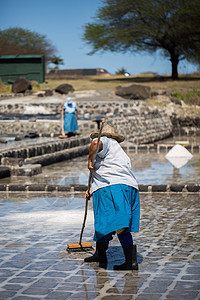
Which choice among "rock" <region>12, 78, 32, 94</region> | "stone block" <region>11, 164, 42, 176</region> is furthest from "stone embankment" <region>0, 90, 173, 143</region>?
"stone block" <region>11, 164, 42, 176</region>

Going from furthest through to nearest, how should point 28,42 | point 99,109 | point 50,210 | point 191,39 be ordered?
point 28,42 → point 191,39 → point 99,109 → point 50,210

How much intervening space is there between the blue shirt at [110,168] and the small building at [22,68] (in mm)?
33984

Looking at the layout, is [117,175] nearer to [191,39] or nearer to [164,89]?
[164,89]

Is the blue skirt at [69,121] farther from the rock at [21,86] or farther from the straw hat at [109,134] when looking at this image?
the rock at [21,86]

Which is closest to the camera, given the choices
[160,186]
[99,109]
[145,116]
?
[160,186]

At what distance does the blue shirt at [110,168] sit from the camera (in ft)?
16.2

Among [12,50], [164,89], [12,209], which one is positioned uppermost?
[12,50]

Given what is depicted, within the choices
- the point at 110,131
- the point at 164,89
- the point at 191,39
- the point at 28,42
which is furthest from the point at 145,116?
the point at 28,42

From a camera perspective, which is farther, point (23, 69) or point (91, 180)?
point (23, 69)

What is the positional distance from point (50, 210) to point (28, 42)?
160 feet

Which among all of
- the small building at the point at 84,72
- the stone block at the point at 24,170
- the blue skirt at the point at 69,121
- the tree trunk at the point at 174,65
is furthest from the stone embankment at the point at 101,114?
the small building at the point at 84,72

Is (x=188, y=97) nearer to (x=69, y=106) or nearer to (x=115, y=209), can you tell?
(x=69, y=106)

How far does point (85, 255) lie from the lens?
5.45 meters

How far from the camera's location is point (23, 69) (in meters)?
38.7
